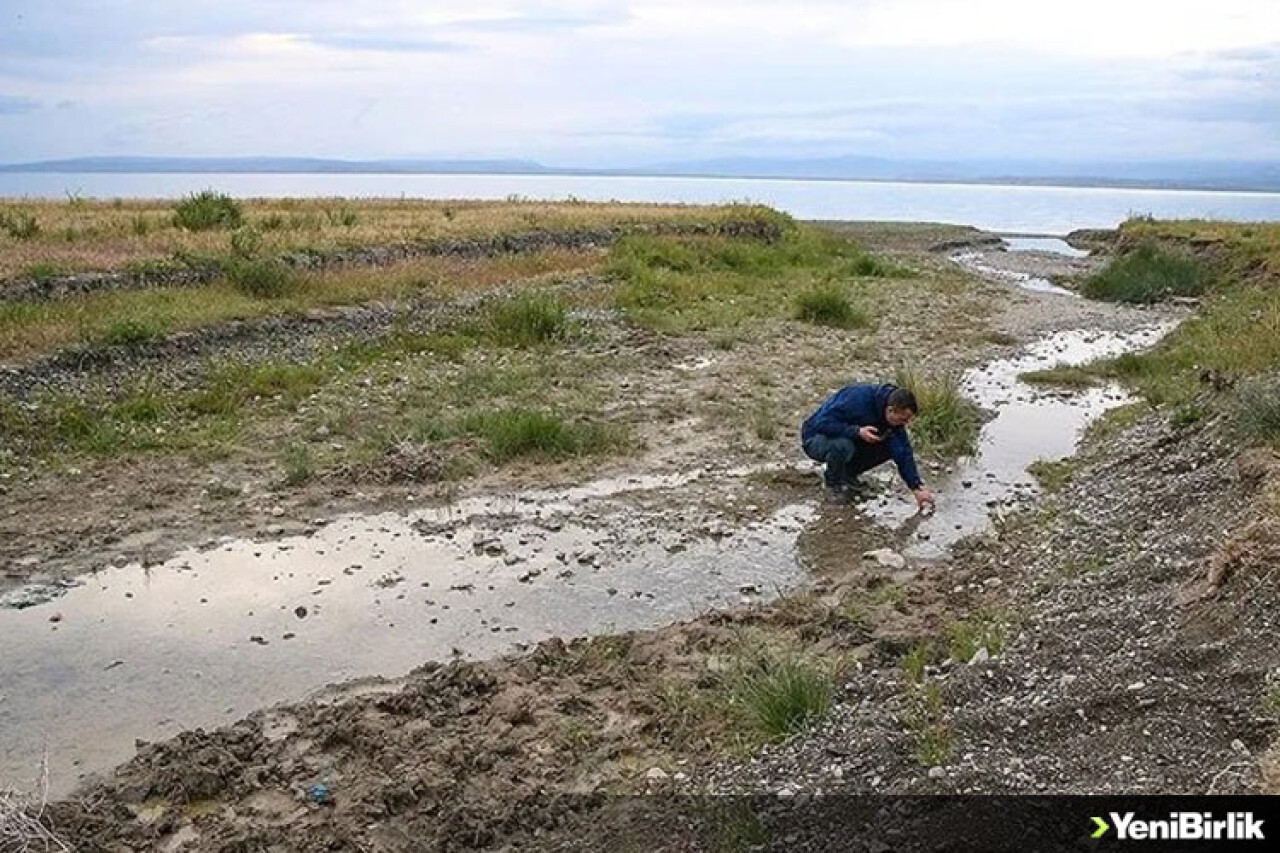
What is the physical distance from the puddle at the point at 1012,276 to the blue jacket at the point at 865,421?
27414 millimetres

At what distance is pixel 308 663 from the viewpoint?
8.27 m

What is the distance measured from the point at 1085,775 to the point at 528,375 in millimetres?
13580

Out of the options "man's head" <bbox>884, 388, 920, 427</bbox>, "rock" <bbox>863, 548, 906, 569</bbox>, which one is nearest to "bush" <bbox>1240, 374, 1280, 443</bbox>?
"man's head" <bbox>884, 388, 920, 427</bbox>

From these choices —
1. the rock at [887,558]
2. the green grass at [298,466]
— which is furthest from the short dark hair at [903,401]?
the green grass at [298,466]

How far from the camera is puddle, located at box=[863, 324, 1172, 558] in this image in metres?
11.5

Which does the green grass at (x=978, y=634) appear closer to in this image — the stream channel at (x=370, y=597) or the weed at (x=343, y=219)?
the stream channel at (x=370, y=597)

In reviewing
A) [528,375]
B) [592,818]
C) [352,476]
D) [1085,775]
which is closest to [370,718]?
[592,818]

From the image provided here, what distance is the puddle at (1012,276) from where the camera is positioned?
128 ft

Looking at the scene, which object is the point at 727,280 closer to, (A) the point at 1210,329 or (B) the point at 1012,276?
(A) the point at 1210,329

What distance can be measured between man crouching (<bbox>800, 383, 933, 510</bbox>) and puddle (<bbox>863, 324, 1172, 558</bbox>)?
0.36m

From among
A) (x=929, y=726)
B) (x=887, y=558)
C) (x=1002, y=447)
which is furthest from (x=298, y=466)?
(x=1002, y=447)

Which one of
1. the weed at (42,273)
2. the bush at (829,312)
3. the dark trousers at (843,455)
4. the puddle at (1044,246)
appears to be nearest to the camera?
the dark trousers at (843,455)

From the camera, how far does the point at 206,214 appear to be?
113ft

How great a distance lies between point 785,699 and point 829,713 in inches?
10.9
